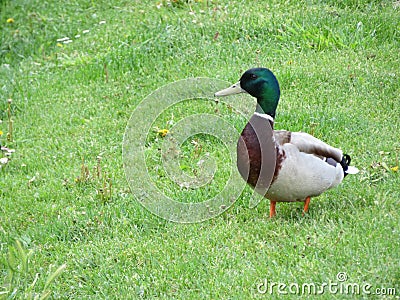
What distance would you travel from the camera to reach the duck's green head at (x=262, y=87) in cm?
510

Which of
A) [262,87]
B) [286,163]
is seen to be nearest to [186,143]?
[262,87]

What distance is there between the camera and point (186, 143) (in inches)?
261

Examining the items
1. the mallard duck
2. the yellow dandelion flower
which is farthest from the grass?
the mallard duck

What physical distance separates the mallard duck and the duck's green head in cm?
18

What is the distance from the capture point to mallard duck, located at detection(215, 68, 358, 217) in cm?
471

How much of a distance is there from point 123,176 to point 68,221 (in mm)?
851

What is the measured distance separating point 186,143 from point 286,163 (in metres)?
2.06

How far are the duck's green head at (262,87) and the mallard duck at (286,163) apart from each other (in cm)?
18

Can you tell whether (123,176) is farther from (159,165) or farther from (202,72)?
(202,72)

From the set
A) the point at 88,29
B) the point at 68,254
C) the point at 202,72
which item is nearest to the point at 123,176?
the point at 68,254

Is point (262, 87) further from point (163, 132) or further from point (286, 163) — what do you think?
point (163, 132)

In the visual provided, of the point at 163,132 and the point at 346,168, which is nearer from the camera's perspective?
the point at 346,168

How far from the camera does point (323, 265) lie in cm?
425

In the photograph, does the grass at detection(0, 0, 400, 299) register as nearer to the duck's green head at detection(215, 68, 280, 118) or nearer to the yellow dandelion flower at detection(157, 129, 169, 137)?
the yellow dandelion flower at detection(157, 129, 169, 137)
